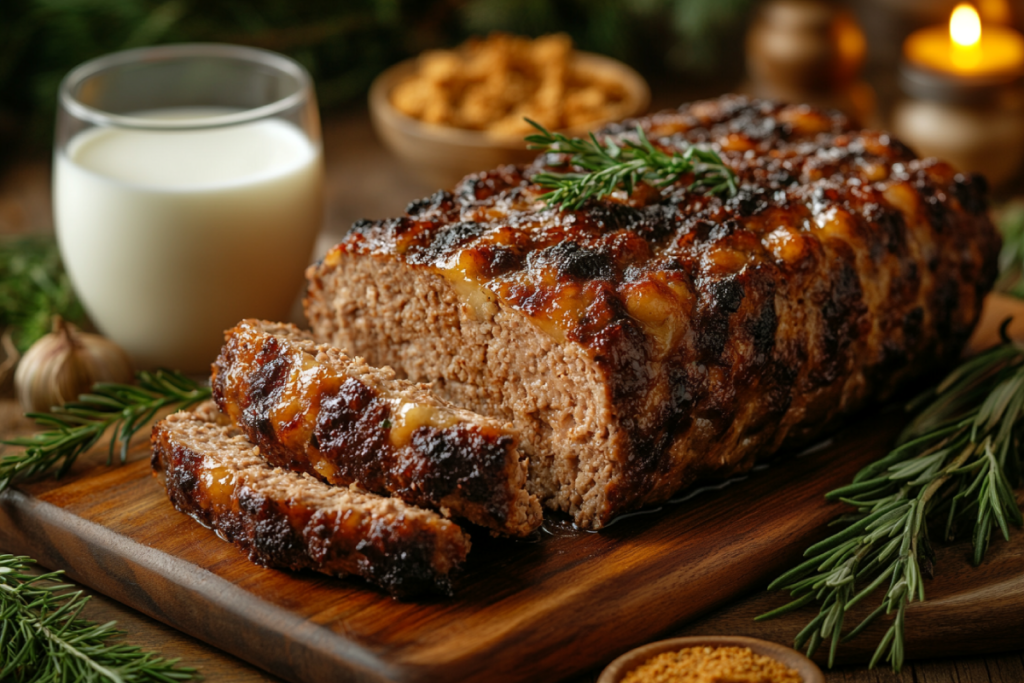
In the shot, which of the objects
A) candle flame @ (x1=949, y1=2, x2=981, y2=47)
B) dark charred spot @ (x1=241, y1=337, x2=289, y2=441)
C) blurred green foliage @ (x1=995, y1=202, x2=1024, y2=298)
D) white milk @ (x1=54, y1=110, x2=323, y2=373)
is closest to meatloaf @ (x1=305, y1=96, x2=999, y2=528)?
dark charred spot @ (x1=241, y1=337, x2=289, y2=441)

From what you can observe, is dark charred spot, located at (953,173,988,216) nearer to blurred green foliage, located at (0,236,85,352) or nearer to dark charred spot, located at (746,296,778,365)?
dark charred spot, located at (746,296,778,365)

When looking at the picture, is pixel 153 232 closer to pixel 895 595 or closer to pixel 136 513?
pixel 136 513

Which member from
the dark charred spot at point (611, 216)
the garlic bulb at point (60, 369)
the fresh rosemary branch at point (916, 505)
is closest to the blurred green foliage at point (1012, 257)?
the fresh rosemary branch at point (916, 505)

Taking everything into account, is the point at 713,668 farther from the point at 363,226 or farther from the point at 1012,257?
the point at 1012,257

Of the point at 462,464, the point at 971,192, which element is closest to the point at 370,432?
the point at 462,464

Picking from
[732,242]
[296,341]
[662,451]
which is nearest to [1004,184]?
[732,242]

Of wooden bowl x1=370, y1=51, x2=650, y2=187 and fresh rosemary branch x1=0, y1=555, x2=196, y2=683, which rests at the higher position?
wooden bowl x1=370, y1=51, x2=650, y2=187

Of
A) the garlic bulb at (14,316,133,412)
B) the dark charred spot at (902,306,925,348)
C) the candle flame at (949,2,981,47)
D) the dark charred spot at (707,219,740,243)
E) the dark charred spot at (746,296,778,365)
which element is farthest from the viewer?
the candle flame at (949,2,981,47)
